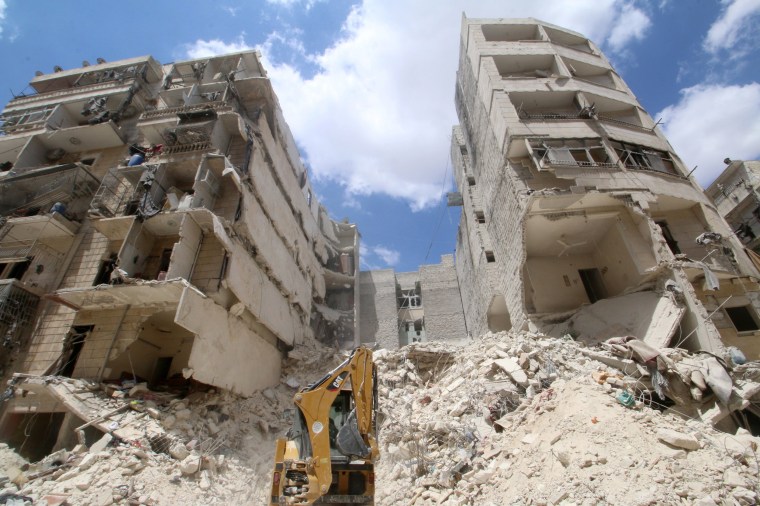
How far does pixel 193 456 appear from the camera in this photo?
768 cm

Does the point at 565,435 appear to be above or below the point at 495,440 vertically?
above

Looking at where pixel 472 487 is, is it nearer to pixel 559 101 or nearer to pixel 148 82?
pixel 559 101

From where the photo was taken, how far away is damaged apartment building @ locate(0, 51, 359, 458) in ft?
33.1

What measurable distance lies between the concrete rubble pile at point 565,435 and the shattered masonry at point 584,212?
241cm

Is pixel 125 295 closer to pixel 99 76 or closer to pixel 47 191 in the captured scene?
pixel 47 191

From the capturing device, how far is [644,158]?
13.6 meters

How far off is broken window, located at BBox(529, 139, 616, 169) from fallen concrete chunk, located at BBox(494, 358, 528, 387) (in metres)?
7.34

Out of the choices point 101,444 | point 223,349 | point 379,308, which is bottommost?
point 101,444

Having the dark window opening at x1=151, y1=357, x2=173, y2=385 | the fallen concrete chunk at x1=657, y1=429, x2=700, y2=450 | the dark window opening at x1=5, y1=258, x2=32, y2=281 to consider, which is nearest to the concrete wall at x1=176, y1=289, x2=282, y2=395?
the dark window opening at x1=151, y1=357, x2=173, y2=385

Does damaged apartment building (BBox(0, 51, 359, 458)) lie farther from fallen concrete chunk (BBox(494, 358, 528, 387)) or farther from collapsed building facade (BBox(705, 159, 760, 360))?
collapsed building facade (BBox(705, 159, 760, 360))

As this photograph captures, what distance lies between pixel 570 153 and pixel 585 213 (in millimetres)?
2543

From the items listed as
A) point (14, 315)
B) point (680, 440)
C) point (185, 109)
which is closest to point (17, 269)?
point (14, 315)

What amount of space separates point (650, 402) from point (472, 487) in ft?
14.4

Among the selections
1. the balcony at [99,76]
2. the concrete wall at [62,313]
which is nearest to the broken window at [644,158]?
the concrete wall at [62,313]
